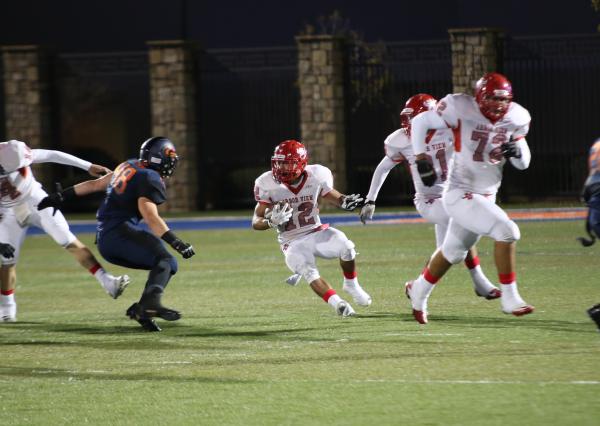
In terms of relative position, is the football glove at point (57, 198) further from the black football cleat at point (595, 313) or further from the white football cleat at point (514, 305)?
the black football cleat at point (595, 313)

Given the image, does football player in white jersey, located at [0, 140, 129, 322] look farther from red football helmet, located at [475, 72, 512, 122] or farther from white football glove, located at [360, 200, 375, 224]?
red football helmet, located at [475, 72, 512, 122]

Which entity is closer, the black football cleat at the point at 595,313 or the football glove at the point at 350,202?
the black football cleat at the point at 595,313

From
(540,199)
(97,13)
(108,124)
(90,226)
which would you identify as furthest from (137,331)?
(97,13)

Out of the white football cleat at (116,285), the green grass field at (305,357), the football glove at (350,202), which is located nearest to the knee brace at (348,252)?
the football glove at (350,202)

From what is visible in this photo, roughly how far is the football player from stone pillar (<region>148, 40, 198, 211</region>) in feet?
60.8

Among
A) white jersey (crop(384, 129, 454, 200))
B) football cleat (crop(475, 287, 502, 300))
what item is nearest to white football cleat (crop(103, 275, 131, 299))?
white jersey (crop(384, 129, 454, 200))

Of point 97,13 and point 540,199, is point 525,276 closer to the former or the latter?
point 540,199

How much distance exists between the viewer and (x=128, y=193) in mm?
9984

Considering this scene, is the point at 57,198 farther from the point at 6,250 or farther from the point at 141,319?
the point at 141,319

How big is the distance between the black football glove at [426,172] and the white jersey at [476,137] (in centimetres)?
31

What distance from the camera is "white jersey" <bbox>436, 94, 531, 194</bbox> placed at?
9.25 meters

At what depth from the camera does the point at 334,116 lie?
86.0 feet

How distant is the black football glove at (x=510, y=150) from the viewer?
900cm

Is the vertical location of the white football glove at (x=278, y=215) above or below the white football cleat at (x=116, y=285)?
above
